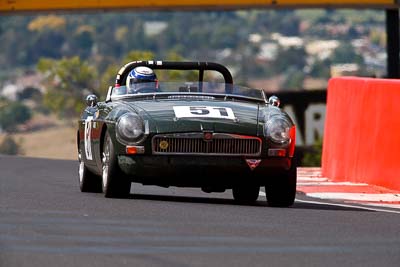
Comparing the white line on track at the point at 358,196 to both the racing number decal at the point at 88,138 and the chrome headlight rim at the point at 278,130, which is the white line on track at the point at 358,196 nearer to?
the chrome headlight rim at the point at 278,130

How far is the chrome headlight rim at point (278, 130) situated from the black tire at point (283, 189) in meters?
0.30

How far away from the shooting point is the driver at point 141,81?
44.3 ft

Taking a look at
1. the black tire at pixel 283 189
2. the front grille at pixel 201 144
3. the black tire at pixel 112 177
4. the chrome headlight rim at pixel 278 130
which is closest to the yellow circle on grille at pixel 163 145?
the front grille at pixel 201 144

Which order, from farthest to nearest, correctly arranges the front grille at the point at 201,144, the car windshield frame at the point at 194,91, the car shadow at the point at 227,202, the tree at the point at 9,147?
the tree at the point at 9,147 → the car windshield frame at the point at 194,91 → the car shadow at the point at 227,202 → the front grille at the point at 201,144

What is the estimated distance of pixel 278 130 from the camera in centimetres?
1225

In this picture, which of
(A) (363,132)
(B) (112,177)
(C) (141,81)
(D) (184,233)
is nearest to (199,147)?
(B) (112,177)

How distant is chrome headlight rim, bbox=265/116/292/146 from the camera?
40.1ft

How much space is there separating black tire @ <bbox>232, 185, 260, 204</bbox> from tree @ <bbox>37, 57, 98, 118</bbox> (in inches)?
3142

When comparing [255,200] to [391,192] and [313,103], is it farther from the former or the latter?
[313,103]

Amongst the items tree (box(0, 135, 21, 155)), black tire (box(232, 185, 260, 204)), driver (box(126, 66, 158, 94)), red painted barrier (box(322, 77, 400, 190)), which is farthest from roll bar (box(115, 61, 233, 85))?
tree (box(0, 135, 21, 155))

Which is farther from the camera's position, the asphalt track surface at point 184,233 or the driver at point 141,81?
the driver at point 141,81

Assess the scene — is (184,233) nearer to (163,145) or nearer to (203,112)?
(163,145)

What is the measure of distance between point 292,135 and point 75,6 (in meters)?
17.0

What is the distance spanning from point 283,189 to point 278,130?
0.60 m
